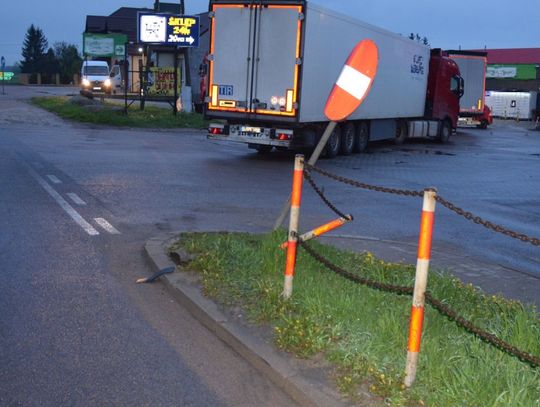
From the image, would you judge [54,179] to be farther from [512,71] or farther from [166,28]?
[512,71]

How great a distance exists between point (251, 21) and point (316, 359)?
14.6 metres

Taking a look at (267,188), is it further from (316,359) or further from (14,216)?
(316,359)

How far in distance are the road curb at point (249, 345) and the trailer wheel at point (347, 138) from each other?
15.1 metres

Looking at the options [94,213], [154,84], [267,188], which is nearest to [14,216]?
[94,213]

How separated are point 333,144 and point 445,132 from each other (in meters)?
11.6

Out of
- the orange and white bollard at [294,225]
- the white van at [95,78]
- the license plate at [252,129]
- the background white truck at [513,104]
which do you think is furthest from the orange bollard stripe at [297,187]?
the background white truck at [513,104]

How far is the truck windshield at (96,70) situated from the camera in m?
53.3

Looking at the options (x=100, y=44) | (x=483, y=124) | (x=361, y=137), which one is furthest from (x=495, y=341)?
(x=100, y=44)

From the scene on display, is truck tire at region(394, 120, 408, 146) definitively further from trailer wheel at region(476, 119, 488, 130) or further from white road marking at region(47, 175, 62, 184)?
white road marking at region(47, 175, 62, 184)

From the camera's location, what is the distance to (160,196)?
12.2m

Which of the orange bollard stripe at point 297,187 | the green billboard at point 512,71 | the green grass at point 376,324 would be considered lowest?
the green grass at point 376,324

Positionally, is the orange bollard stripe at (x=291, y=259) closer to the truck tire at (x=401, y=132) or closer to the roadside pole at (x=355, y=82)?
the roadside pole at (x=355, y=82)

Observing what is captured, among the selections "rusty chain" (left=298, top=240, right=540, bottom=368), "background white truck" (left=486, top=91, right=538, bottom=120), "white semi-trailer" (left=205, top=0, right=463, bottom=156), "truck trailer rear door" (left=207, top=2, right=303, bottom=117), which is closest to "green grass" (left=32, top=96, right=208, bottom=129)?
"white semi-trailer" (left=205, top=0, right=463, bottom=156)

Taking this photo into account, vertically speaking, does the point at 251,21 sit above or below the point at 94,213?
above
